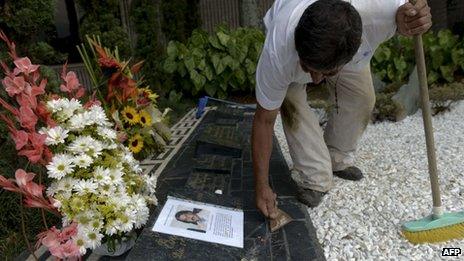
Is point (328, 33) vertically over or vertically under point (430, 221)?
over

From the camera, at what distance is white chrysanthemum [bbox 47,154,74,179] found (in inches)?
59.2

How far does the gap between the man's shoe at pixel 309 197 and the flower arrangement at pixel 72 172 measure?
0.95m

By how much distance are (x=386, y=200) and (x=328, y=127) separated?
0.64m

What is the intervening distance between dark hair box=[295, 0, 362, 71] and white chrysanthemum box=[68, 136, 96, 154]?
898 millimetres

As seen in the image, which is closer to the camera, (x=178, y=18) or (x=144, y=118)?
(x=144, y=118)

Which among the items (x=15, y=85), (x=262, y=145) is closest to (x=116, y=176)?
(x=15, y=85)

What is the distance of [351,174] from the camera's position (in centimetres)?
264

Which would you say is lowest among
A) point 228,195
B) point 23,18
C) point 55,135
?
point 228,195

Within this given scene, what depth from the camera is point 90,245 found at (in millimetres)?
1528

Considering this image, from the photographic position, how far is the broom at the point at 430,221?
1801mm

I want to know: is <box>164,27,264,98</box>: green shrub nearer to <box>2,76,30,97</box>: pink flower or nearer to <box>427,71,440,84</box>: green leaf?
<box>427,71,440,84</box>: green leaf

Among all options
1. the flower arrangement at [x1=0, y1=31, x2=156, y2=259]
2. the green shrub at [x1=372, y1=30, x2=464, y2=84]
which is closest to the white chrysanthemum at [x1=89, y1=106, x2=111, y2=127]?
the flower arrangement at [x1=0, y1=31, x2=156, y2=259]

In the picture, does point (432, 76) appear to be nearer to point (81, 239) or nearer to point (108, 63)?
point (108, 63)

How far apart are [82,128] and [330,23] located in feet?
3.44
